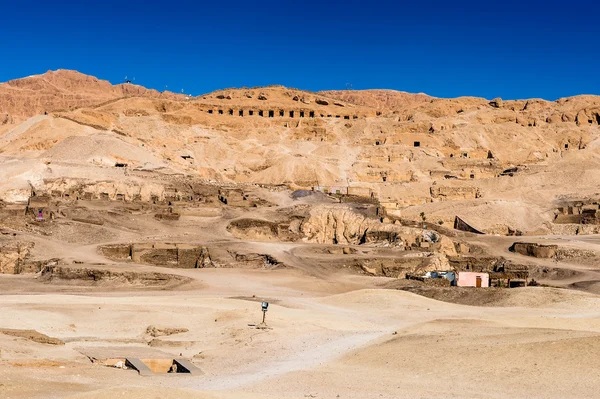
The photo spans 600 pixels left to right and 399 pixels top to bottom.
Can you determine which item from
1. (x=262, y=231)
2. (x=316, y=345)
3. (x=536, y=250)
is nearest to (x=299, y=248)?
(x=262, y=231)

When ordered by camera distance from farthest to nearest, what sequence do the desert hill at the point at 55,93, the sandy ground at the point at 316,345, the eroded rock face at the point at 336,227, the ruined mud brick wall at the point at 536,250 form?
the desert hill at the point at 55,93, the eroded rock face at the point at 336,227, the ruined mud brick wall at the point at 536,250, the sandy ground at the point at 316,345

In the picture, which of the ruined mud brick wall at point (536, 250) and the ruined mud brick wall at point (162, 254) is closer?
the ruined mud brick wall at point (162, 254)

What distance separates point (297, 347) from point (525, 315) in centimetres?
1002

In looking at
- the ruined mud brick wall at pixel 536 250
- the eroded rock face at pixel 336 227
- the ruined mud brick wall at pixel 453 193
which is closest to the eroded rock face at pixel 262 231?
the eroded rock face at pixel 336 227

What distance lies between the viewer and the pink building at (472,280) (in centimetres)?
3647

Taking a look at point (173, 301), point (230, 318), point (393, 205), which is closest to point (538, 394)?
point (230, 318)

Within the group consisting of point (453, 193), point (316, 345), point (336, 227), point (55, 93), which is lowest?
point (316, 345)

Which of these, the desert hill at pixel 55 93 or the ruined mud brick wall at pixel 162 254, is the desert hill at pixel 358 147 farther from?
the desert hill at pixel 55 93

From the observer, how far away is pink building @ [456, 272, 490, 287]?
3647 centimetres

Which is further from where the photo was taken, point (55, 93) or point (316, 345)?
point (55, 93)

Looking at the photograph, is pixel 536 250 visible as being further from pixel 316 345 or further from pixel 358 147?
pixel 358 147

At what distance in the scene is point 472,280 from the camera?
36.7m

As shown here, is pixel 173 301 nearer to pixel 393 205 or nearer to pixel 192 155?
pixel 393 205

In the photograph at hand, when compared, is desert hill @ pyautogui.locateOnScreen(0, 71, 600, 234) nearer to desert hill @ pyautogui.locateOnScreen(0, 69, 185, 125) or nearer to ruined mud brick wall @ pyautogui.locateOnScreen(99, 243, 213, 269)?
ruined mud brick wall @ pyautogui.locateOnScreen(99, 243, 213, 269)
